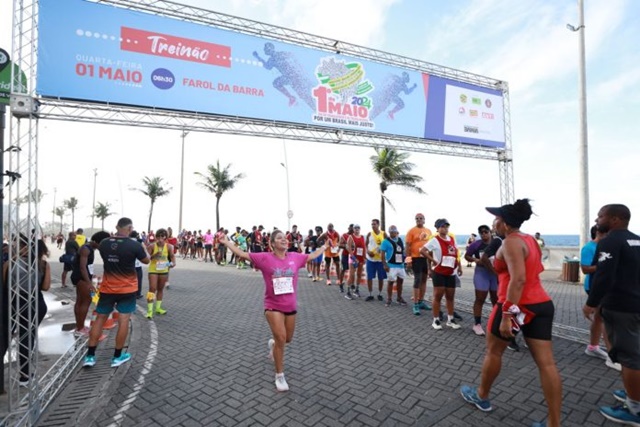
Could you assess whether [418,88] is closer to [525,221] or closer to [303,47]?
[303,47]

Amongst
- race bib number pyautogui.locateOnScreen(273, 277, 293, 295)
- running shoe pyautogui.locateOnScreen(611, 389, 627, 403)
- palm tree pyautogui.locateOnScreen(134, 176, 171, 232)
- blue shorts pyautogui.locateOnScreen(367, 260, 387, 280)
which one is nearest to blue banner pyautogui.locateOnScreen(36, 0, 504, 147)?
blue shorts pyautogui.locateOnScreen(367, 260, 387, 280)

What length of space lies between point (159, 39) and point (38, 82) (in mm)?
3380

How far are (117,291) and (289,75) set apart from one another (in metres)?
9.58

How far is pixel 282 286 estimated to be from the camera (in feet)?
12.8

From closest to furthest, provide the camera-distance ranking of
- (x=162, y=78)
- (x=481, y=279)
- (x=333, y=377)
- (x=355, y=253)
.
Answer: (x=333, y=377) < (x=481, y=279) < (x=355, y=253) < (x=162, y=78)

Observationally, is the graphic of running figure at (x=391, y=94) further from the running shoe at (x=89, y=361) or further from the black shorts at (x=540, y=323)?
the running shoe at (x=89, y=361)

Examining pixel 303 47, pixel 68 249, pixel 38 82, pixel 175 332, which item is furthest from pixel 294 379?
pixel 303 47

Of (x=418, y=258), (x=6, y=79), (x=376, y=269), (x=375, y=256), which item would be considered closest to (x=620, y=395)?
(x=418, y=258)

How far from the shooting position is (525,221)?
3125 mm

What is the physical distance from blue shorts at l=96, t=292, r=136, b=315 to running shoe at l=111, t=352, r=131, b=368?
60cm

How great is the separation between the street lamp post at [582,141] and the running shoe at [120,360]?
13603 mm

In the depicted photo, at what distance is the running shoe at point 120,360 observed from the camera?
4473mm

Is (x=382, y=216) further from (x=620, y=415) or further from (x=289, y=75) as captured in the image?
(x=620, y=415)

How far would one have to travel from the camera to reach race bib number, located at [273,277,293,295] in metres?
3.89
